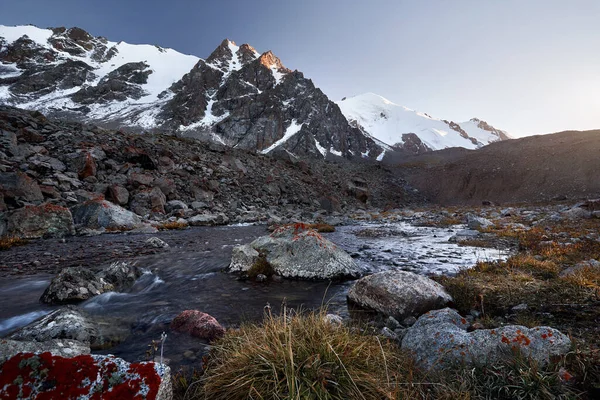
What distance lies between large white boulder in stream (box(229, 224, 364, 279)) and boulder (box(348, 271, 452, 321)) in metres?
2.31

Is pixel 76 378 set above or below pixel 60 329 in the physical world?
above

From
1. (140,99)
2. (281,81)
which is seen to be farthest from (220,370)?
(140,99)

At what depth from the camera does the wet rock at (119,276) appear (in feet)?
25.7

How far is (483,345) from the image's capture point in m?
3.22

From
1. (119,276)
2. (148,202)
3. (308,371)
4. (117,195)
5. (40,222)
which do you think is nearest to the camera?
(308,371)

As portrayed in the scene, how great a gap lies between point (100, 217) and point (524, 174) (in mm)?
69163

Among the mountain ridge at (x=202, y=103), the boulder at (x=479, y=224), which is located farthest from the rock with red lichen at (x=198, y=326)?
the mountain ridge at (x=202, y=103)

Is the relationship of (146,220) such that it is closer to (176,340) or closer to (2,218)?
(2,218)

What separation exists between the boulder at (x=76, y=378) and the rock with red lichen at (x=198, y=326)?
2585 mm

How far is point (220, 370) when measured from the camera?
2922 mm

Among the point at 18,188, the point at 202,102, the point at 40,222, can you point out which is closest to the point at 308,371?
the point at 40,222

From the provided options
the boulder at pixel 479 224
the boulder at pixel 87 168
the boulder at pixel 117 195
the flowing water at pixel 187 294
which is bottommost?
the boulder at pixel 479 224

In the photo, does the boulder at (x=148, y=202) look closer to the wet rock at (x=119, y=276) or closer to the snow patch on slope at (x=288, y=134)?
the wet rock at (x=119, y=276)

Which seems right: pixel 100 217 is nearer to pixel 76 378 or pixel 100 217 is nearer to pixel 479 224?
pixel 76 378
